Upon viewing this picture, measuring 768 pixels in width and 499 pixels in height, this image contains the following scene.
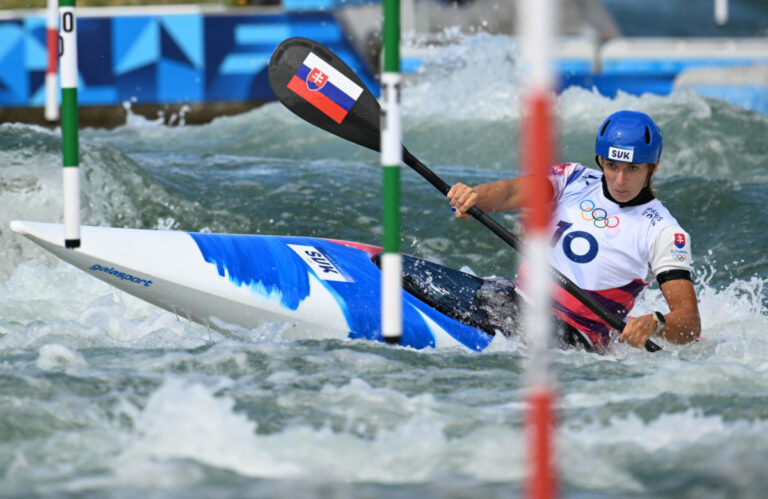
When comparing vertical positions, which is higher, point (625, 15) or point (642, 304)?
point (625, 15)

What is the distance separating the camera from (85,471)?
8.69ft

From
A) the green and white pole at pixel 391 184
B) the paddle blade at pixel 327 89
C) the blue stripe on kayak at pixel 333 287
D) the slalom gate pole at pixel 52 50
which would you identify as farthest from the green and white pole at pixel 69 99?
the green and white pole at pixel 391 184

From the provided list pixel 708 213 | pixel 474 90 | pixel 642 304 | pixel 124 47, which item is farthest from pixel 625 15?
pixel 642 304

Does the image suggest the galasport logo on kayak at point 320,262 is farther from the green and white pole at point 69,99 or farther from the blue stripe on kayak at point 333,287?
the green and white pole at point 69,99

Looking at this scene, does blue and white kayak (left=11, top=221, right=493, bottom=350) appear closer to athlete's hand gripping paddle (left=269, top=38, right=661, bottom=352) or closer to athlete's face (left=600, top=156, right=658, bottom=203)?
athlete's hand gripping paddle (left=269, top=38, right=661, bottom=352)

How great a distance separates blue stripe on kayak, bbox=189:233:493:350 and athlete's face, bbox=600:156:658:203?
73 centimetres

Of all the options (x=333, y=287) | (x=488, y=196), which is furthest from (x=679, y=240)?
(x=333, y=287)

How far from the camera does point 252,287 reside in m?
4.04

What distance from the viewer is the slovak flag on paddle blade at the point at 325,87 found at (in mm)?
4129

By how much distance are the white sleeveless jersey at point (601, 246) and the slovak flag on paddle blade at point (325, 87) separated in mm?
871

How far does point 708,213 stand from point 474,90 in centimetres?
393

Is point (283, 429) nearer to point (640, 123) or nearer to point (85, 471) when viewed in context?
point (85, 471)

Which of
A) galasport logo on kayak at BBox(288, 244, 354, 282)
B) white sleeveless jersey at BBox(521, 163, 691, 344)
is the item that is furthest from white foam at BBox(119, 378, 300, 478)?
white sleeveless jersey at BBox(521, 163, 691, 344)

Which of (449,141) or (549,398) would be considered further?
(449,141)
